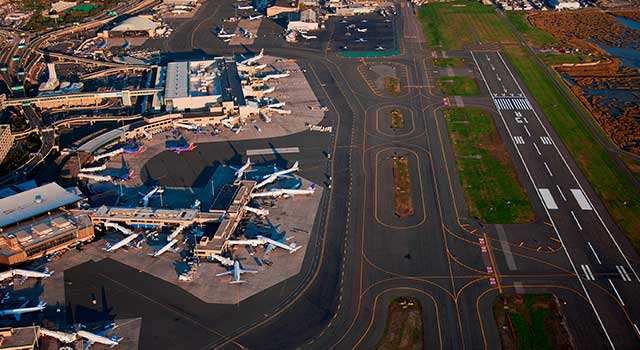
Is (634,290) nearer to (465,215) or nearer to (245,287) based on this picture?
(465,215)

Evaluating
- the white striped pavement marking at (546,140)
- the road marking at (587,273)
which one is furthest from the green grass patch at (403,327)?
the white striped pavement marking at (546,140)

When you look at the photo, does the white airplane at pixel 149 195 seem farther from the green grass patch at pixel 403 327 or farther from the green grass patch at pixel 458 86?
the green grass patch at pixel 458 86

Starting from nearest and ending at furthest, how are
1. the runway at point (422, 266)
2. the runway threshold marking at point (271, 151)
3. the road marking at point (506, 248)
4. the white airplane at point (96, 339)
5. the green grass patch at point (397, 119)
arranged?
the white airplane at point (96, 339), the runway at point (422, 266), the road marking at point (506, 248), the runway threshold marking at point (271, 151), the green grass patch at point (397, 119)

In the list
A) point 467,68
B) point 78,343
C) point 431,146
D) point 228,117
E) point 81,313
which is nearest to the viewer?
point 78,343

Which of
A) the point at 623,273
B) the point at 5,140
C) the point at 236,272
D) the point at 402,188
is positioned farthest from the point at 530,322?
the point at 5,140

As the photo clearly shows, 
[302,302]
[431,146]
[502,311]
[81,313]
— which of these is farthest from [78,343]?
[431,146]

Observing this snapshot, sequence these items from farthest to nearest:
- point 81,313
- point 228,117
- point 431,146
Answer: point 228,117
point 431,146
point 81,313

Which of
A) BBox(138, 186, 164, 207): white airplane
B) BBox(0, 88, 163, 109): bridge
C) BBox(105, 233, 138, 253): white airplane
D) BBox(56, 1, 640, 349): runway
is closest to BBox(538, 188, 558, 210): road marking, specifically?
BBox(56, 1, 640, 349): runway
